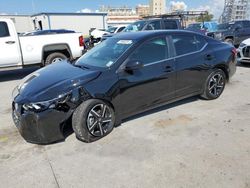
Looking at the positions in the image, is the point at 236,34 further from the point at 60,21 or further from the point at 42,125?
the point at 60,21

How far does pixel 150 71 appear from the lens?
400 centimetres

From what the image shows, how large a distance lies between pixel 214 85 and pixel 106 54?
2.50 m

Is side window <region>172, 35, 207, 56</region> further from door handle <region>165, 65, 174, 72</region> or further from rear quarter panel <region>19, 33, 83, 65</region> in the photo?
rear quarter panel <region>19, 33, 83, 65</region>

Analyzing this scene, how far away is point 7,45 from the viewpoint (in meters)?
7.43

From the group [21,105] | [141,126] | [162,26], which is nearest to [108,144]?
[141,126]

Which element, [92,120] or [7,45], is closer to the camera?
[92,120]

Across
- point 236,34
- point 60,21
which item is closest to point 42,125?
point 236,34

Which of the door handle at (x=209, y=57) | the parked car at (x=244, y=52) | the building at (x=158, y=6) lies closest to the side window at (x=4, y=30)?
the door handle at (x=209, y=57)

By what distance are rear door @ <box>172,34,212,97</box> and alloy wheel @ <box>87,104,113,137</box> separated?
60.9 inches

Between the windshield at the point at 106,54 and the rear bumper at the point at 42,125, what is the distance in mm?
1079

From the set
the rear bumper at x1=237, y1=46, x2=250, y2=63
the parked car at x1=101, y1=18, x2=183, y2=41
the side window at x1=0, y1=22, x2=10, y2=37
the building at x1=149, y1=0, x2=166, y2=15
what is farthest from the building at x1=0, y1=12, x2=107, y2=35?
the building at x1=149, y1=0, x2=166, y2=15

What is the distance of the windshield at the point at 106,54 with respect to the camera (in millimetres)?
3885

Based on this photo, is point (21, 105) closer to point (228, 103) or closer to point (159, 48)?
point (159, 48)

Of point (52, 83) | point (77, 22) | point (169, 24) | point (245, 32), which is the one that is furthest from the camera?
point (77, 22)
